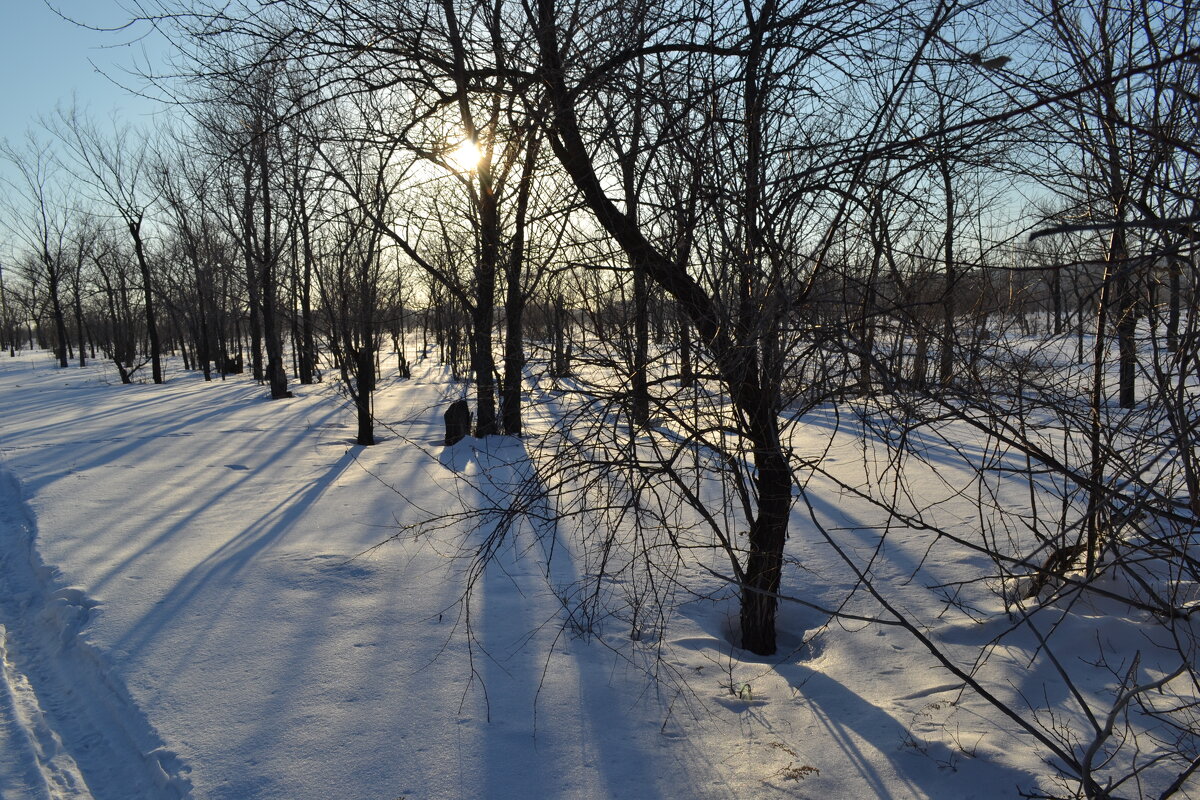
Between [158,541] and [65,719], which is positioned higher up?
[158,541]

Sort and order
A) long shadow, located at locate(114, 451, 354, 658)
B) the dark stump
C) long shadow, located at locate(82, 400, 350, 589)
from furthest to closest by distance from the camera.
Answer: the dark stump < long shadow, located at locate(82, 400, 350, 589) < long shadow, located at locate(114, 451, 354, 658)

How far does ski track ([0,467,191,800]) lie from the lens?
10.4 feet

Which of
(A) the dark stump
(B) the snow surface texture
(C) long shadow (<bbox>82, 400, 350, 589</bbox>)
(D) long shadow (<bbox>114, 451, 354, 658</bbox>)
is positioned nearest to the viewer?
(B) the snow surface texture

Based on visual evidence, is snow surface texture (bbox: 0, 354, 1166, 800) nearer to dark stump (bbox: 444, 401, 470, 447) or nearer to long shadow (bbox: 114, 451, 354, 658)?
long shadow (bbox: 114, 451, 354, 658)

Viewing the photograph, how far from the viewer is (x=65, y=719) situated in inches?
145

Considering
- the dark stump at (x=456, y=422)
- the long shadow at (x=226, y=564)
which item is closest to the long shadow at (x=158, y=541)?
the long shadow at (x=226, y=564)

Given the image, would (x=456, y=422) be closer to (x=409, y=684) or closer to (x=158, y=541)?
(x=158, y=541)

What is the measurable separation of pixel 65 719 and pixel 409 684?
64.6 inches

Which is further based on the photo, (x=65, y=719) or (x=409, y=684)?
(x=409, y=684)

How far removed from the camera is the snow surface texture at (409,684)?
3.14 metres

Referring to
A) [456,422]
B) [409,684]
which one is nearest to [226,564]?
[409,684]

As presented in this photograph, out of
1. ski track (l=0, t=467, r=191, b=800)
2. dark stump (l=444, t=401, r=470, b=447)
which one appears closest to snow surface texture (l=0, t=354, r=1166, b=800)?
ski track (l=0, t=467, r=191, b=800)

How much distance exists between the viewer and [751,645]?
439 cm

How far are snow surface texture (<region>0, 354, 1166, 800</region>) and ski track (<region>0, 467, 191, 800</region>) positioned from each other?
0.01 meters
